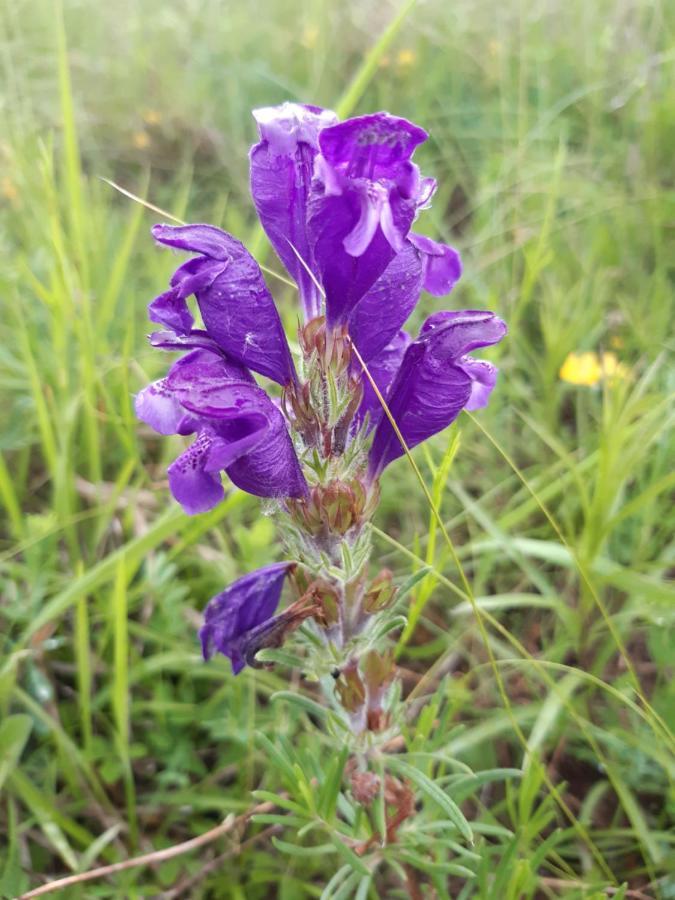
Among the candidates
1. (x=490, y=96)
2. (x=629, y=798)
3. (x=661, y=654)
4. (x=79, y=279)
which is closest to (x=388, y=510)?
(x=661, y=654)

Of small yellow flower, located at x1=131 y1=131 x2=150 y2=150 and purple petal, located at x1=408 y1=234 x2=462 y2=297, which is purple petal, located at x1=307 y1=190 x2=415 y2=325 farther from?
small yellow flower, located at x1=131 y1=131 x2=150 y2=150

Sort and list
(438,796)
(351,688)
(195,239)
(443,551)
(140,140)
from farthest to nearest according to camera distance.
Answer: (140,140) → (443,551) → (351,688) → (438,796) → (195,239)

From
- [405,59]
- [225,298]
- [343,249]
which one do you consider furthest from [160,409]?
[405,59]

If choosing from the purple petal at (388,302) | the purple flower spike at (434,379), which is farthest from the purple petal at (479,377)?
the purple petal at (388,302)

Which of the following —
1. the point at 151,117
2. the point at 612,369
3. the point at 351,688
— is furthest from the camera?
the point at 151,117

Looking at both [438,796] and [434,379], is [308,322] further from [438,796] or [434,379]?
[438,796]

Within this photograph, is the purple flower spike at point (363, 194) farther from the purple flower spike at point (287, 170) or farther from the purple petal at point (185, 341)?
the purple petal at point (185, 341)

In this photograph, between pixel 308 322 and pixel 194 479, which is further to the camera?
pixel 308 322
